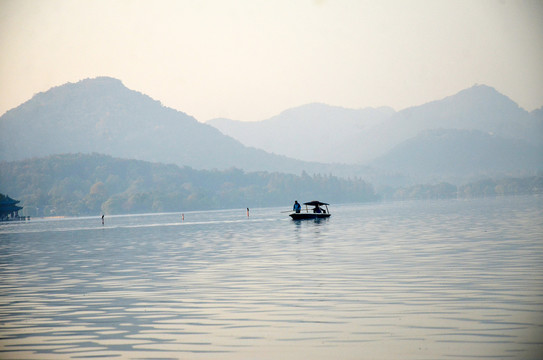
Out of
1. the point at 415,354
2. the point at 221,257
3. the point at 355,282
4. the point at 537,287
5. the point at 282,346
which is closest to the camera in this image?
the point at 415,354

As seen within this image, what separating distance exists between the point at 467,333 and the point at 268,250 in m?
39.2

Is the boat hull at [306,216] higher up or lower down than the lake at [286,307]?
higher up

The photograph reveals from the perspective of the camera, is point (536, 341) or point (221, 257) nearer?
point (536, 341)

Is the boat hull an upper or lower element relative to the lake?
upper

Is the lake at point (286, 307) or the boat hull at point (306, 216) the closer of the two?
the lake at point (286, 307)

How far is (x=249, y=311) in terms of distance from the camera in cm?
2842

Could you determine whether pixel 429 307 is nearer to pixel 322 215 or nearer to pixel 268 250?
pixel 268 250

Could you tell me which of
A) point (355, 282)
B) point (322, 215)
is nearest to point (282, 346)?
point (355, 282)

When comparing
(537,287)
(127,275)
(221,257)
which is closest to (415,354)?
(537,287)

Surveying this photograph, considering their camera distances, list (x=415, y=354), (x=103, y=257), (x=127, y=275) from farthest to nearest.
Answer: (x=103, y=257)
(x=127, y=275)
(x=415, y=354)

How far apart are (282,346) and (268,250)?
39265 mm

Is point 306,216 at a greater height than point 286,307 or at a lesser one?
greater

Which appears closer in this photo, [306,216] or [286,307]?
[286,307]

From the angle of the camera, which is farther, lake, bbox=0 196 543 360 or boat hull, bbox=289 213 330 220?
boat hull, bbox=289 213 330 220
